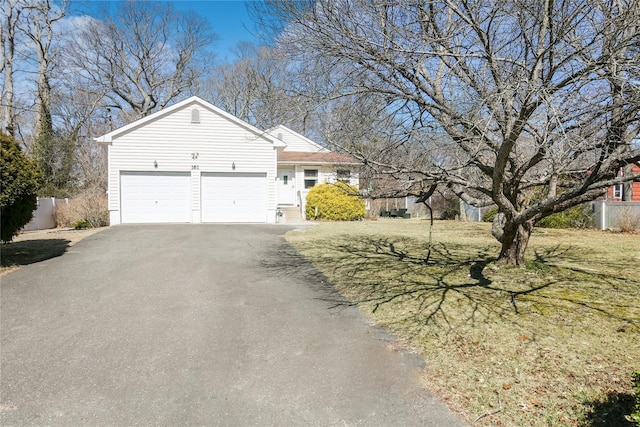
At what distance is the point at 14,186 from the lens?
853cm

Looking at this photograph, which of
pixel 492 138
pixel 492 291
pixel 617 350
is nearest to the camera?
→ pixel 617 350

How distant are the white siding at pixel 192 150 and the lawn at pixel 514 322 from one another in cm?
814

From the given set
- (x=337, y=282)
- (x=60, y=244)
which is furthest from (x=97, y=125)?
(x=337, y=282)

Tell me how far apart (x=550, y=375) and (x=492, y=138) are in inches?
138

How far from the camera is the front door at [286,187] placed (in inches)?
918

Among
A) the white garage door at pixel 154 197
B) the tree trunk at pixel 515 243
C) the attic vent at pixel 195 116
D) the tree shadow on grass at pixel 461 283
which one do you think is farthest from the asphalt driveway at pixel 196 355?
the attic vent at pixel 195 116

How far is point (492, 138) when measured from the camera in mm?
5973

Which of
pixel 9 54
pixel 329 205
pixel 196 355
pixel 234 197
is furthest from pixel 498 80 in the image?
pixel 9 54

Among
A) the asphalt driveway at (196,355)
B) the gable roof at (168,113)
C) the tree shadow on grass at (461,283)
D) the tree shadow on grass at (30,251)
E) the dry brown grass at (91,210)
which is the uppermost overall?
the gable roof at (168,113)

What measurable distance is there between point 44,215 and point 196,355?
53.7 ft

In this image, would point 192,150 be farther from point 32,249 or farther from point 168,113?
point 32,249

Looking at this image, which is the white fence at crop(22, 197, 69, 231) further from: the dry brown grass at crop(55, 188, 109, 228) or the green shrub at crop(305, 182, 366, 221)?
the green shrub at crop(305, 182, 366, 221)

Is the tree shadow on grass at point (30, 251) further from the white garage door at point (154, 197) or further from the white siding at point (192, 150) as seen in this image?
the white siding at point (192, 150)

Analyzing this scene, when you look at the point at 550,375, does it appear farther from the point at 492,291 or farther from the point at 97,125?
the point at 97,125
